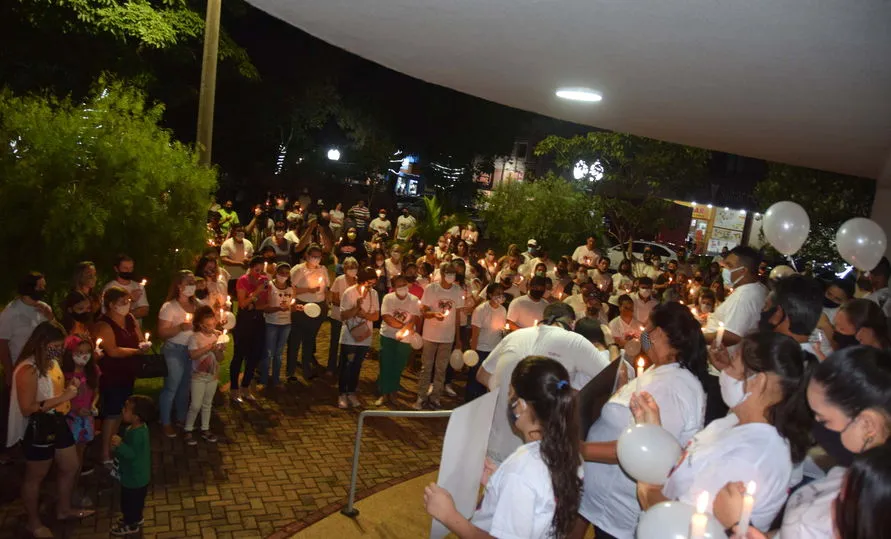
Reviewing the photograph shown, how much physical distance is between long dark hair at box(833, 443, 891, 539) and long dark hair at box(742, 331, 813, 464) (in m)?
0.94

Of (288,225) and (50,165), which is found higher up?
(50,165)

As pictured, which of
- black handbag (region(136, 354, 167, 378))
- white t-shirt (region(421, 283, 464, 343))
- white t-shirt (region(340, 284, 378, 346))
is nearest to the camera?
black handbag (region(136, 354, 167, 378))

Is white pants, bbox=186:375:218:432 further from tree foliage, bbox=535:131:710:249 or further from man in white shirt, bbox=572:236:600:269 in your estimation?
tree foliage, bbox=535:131:710:249

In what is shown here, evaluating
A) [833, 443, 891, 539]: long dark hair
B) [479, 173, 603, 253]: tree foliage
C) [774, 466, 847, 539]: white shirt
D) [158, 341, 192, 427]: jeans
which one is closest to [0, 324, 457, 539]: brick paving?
[158, 341, 192, 427]: jeans

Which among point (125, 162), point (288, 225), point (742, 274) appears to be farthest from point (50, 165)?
point (288, 225)

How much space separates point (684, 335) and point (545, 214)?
67.9ft

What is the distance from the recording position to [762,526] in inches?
133

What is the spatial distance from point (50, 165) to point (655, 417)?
6730 millimetres

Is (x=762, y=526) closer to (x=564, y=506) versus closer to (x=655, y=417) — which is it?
(x=655, y=417)

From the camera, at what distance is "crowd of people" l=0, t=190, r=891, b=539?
→ 10.0 ft

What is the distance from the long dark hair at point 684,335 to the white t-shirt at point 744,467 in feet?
2.80

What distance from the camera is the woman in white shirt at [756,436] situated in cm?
321

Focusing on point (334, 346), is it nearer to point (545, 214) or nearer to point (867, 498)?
point (867, 498)

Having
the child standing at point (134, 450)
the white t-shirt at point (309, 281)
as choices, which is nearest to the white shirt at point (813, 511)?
the child standing at point (134, 450)
